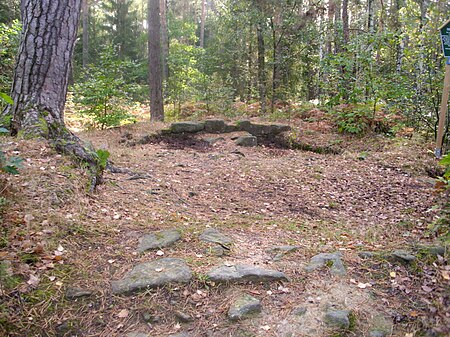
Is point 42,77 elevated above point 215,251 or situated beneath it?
elevated above

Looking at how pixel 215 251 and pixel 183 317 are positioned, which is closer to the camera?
pixel 183 317

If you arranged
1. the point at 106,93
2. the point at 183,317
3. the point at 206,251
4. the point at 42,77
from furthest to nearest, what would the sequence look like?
the point at 106,93 < the point at 42,77 < the point at 206,251 < the point at 183,317

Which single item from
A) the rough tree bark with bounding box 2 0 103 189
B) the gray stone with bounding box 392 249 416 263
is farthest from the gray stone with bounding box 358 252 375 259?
the rough tree bark with bounding box 2 0 103 189

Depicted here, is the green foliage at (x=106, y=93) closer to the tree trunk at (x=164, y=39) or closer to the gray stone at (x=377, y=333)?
the gray stone at (x=377, y=333)

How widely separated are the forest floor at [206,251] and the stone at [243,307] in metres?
0.04

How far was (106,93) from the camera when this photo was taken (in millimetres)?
8164

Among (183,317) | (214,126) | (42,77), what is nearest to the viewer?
Result: (183,317)

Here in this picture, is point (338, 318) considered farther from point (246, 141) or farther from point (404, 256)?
point (246, 141)

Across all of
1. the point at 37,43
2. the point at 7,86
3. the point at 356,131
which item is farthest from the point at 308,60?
the point at 37,43

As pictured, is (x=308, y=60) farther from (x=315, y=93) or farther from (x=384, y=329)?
(x=384, y=329)

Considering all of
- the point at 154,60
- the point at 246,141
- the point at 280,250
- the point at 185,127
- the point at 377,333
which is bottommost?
the point at 377,333

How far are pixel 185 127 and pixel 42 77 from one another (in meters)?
4.66

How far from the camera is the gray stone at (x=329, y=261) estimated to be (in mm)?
2727

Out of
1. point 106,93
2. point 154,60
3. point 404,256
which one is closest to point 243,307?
point 404,256
